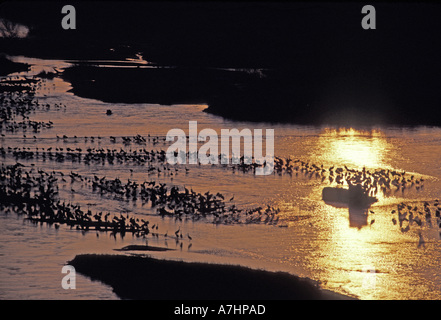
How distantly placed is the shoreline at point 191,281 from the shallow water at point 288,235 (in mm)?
594

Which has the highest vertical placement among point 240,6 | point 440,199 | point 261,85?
point 240,6

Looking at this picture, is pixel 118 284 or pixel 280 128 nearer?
pixel 118 284

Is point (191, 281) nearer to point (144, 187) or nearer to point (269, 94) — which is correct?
point (144, 187)

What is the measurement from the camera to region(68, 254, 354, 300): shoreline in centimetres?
2094

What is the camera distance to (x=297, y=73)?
6862 centimetres

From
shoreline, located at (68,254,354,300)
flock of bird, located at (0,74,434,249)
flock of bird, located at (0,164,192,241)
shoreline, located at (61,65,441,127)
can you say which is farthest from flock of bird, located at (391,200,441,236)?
shoreline, located at (61,65,441,127)

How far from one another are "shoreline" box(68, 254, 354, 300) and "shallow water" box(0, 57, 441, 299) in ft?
1.95

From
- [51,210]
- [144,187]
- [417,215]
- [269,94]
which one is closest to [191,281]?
[51,210]

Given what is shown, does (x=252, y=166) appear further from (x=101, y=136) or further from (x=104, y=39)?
(x=104, y=39)

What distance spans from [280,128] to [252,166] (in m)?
12.5

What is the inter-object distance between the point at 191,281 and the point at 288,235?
5.91 m

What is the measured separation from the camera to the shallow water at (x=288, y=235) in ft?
72.8

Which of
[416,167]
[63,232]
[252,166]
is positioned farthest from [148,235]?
[416,167]
